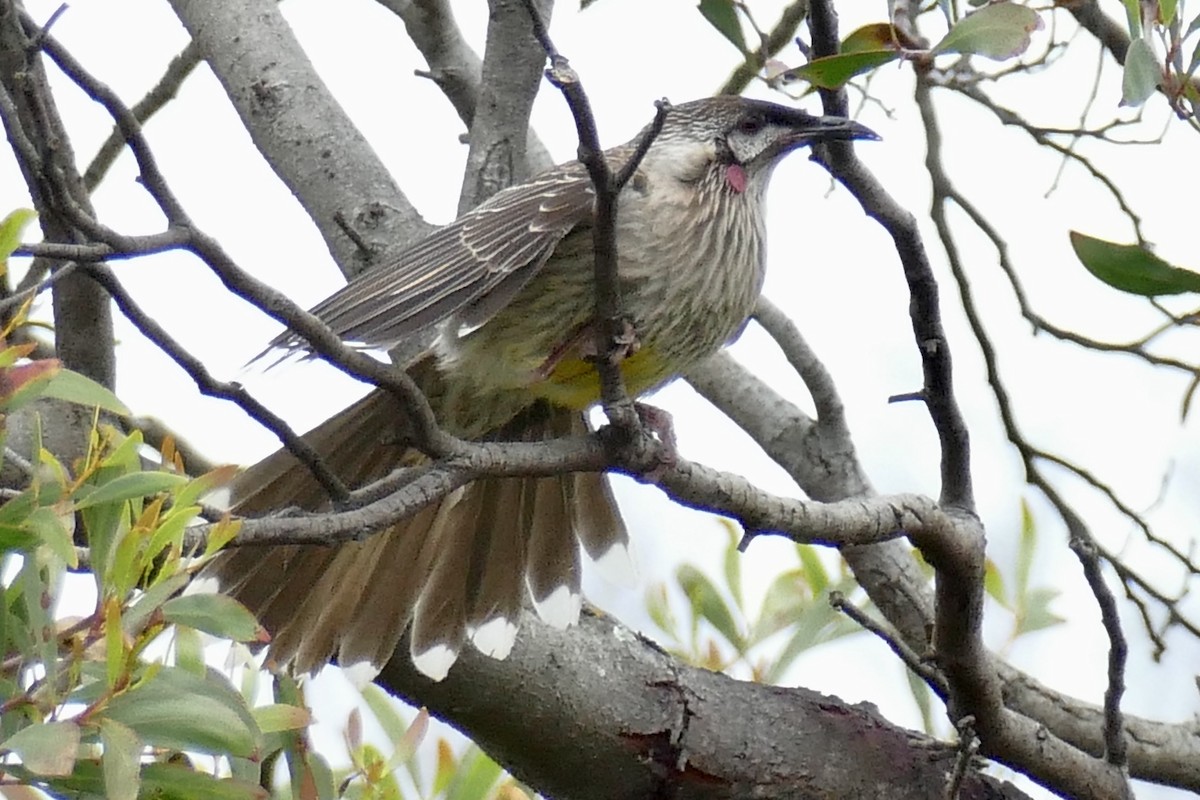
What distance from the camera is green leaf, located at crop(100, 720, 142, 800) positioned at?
130cm

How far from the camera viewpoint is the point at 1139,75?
1912mm

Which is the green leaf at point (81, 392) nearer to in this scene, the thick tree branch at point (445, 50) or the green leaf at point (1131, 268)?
the green leaf at point (1131, 268)

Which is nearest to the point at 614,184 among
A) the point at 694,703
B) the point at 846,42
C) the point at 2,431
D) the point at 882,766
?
the point at 846,42

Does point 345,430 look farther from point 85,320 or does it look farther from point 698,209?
point 698,209

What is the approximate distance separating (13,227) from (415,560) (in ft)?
4.49

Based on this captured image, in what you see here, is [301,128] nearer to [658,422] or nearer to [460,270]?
[460,270]

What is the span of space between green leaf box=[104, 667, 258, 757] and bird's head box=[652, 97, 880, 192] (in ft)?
5.45

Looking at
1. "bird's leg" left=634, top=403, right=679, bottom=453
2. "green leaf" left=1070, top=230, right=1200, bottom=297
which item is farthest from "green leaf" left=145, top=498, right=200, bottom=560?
"green leaf" left=1070, top=230, right=1200, bottom=297

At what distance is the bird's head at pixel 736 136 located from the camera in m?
2.90

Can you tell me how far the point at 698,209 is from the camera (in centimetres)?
273

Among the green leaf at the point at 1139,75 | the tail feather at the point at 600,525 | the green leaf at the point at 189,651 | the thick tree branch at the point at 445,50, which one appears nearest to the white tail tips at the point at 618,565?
the tail feather at the point at 600,525

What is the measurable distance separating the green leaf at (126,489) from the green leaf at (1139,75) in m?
1.24

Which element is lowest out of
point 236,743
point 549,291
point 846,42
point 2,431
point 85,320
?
point 236,743

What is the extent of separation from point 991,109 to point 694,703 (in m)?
1.24
